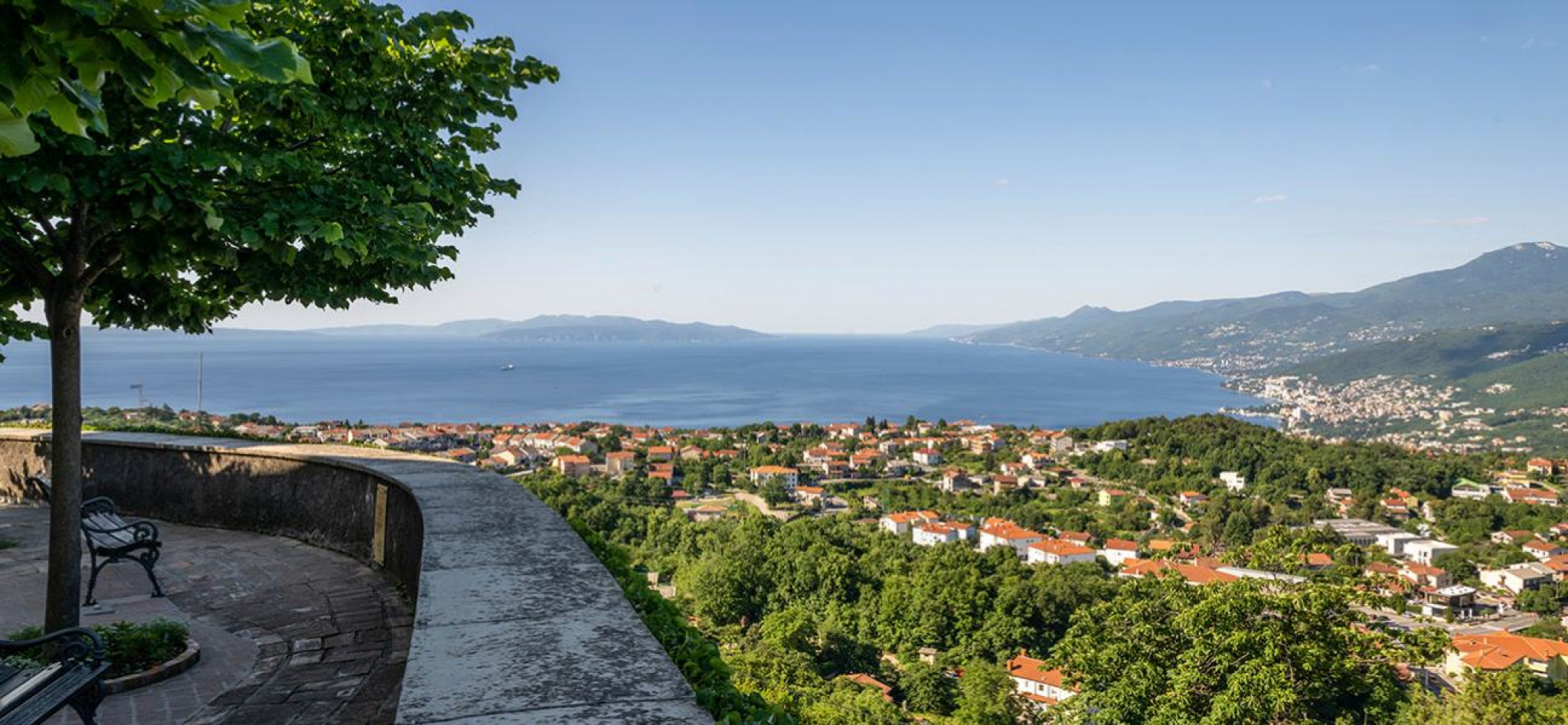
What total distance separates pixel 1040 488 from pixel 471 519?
70759mm

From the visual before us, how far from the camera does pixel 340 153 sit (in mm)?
4020

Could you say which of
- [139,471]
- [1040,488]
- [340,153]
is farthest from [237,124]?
[1040,488]

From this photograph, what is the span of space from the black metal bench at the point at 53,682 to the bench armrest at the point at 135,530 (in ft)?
8.26

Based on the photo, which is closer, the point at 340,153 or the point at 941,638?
the point at 340,153

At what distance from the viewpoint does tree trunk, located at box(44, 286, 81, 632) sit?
12.4 feet

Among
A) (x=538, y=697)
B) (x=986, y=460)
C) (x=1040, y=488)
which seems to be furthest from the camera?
(x=986, y=460)

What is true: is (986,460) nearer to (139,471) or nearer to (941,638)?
(941,638)

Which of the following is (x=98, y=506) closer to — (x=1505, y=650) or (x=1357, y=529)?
(x=1505, y=650)

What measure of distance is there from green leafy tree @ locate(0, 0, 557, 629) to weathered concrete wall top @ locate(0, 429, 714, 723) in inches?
54.4

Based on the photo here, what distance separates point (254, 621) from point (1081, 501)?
218 ft

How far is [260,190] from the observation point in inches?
143

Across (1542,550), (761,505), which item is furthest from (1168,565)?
(1542,550)

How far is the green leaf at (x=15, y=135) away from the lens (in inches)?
58.6

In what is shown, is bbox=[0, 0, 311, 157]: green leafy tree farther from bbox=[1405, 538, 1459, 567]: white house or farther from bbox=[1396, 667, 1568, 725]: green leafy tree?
bbox=[1405, 538, 1459, 567]: white house
